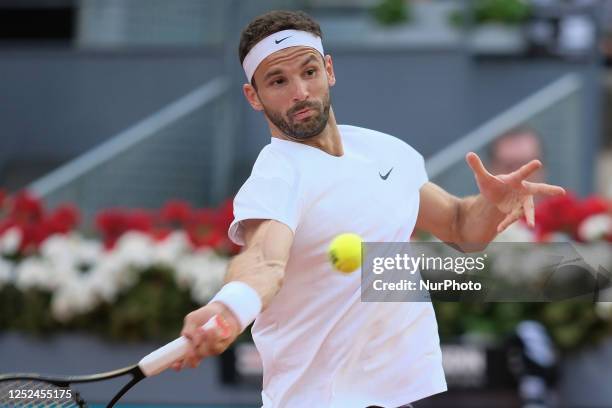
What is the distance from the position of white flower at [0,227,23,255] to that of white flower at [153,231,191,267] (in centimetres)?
93

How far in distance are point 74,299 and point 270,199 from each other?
162 inches

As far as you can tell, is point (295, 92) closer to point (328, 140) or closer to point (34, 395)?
point (328, 140)

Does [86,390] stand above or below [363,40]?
below

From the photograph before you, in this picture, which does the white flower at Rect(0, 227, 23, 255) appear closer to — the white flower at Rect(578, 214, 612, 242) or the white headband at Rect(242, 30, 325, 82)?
the white flower at Rect(578, 214, 612, 242)

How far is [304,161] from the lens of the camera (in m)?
3.58

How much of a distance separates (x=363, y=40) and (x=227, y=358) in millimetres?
4662

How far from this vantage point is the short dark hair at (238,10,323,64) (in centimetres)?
366

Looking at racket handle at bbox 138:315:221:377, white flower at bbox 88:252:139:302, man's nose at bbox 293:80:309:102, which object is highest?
man's nose at bbox 293:80:309:102

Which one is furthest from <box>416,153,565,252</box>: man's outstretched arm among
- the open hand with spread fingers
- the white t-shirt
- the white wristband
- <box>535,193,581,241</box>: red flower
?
<box>535,193,581,241</box>: red flower

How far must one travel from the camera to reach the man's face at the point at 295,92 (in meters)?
3.61

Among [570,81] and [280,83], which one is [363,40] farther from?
[280,83]

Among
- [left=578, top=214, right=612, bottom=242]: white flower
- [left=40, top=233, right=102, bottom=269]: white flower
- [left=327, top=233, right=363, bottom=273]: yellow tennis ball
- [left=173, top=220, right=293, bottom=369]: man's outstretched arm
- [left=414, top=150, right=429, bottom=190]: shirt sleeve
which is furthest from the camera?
[left=40, top=233, right=102, bottom=269]: white flower

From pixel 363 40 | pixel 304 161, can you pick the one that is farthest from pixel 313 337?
pixel 363 40

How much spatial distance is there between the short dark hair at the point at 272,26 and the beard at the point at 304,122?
0.73 ft
